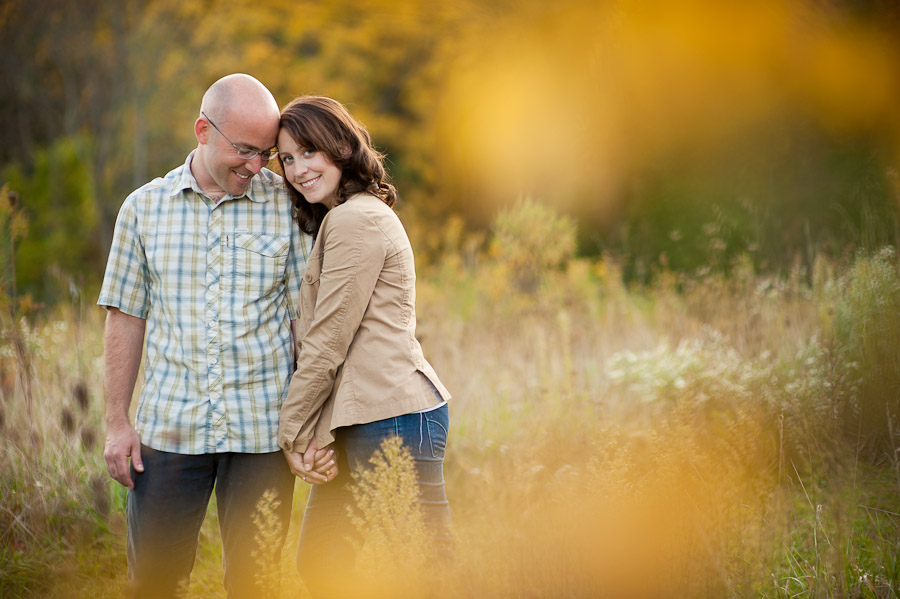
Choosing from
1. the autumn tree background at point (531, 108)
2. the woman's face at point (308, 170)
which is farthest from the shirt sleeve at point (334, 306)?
the autumn tree background at point (531, 108)

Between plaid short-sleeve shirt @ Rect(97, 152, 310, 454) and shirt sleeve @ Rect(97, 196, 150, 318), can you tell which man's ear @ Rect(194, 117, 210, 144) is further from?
shirt sleeve @ Rect(97, 196, 150, 318)

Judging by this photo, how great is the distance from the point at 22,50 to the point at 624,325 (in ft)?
40.2

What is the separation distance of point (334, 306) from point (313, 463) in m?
0.53

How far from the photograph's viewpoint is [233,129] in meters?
2.46

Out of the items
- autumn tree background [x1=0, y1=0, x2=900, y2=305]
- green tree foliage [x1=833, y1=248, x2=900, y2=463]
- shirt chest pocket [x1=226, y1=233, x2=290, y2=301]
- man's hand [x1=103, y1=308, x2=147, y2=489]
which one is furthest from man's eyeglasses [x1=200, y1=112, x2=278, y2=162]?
green tree foliage [x1=833, y1=248, x2=900, y2=463]

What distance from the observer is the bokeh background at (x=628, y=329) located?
2393mm

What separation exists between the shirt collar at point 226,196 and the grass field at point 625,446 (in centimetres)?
121

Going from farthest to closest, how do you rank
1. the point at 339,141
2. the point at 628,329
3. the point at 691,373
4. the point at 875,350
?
the point at 628,329
the point at 691,373
the point at 875,350
the point at 339,141

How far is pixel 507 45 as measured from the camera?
44.5 feet

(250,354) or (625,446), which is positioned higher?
(250,354)

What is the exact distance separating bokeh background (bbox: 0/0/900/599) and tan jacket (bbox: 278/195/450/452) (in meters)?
0.33

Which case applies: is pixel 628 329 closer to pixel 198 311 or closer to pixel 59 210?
pixel 198 311

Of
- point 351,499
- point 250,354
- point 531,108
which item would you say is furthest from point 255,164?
point 531,108

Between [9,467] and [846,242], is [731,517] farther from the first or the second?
[846,242]
